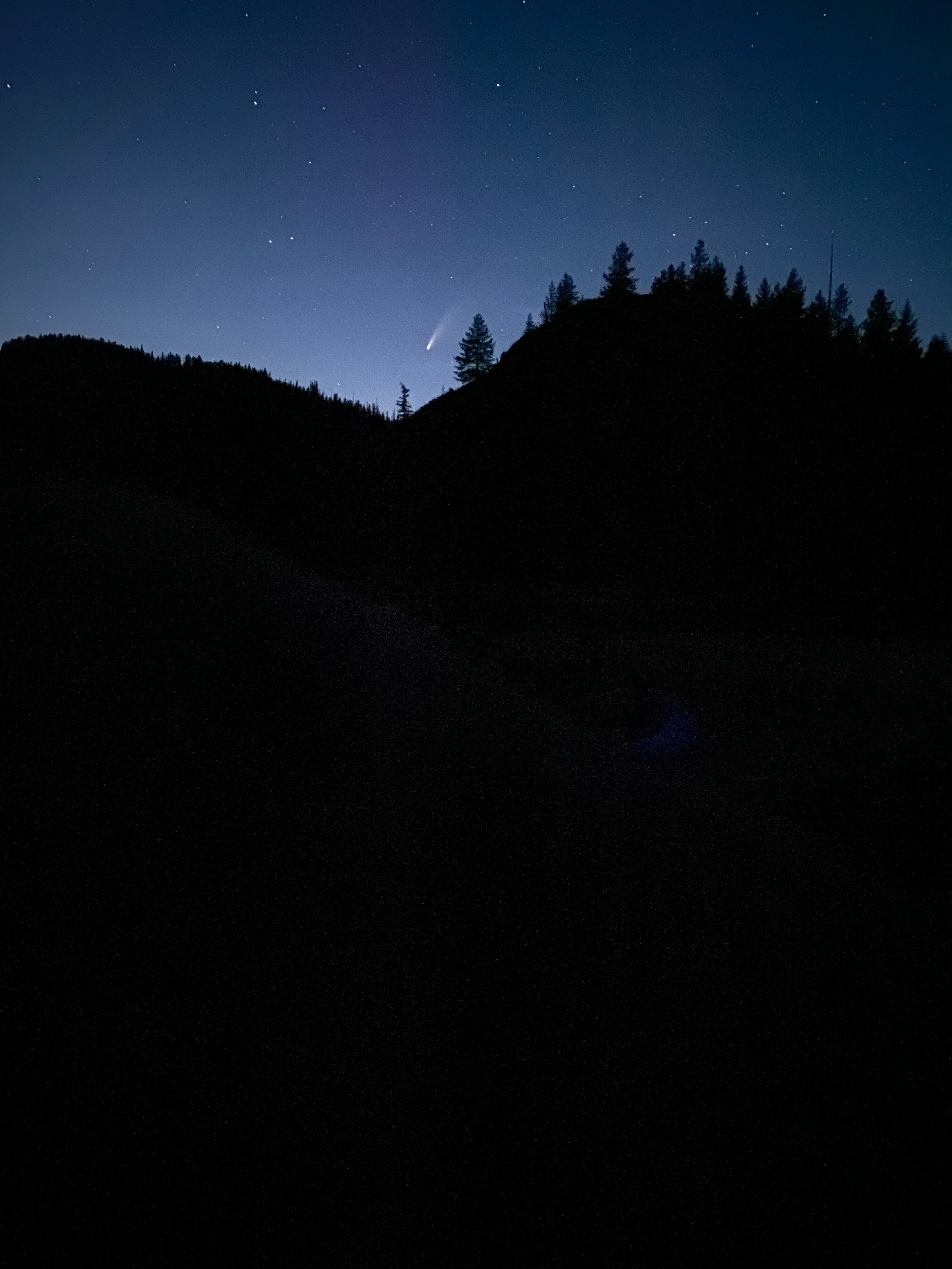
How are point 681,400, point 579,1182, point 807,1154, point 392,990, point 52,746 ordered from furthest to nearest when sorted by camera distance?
point 681,400 → point 52,746 → point 392,990 → point 807,1154 → point 579,1182

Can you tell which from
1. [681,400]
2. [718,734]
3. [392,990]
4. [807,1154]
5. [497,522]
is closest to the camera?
[807,1154]

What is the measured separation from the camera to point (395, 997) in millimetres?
2592

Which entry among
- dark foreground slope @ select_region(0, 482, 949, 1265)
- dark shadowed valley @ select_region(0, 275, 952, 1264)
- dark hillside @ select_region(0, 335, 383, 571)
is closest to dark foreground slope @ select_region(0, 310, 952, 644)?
dark hillside @ select_region(0, 335, 383, 571)

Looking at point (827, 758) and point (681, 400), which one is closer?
point (827, 758)

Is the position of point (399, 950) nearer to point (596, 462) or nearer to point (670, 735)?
point (670, 735)

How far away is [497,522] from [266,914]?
91.9ft

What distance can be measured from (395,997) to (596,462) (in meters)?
32.4

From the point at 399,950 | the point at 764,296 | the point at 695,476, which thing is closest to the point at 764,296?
the point at 764,296

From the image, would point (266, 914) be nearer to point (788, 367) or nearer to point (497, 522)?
point (497, 522)

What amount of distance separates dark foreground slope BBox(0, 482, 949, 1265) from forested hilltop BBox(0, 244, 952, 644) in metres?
6.34

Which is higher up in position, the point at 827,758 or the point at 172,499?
the point at 172,499

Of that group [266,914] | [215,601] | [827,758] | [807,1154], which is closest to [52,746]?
[266,914]

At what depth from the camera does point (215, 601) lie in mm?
4762

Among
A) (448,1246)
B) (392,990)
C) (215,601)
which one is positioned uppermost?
(215,601)
